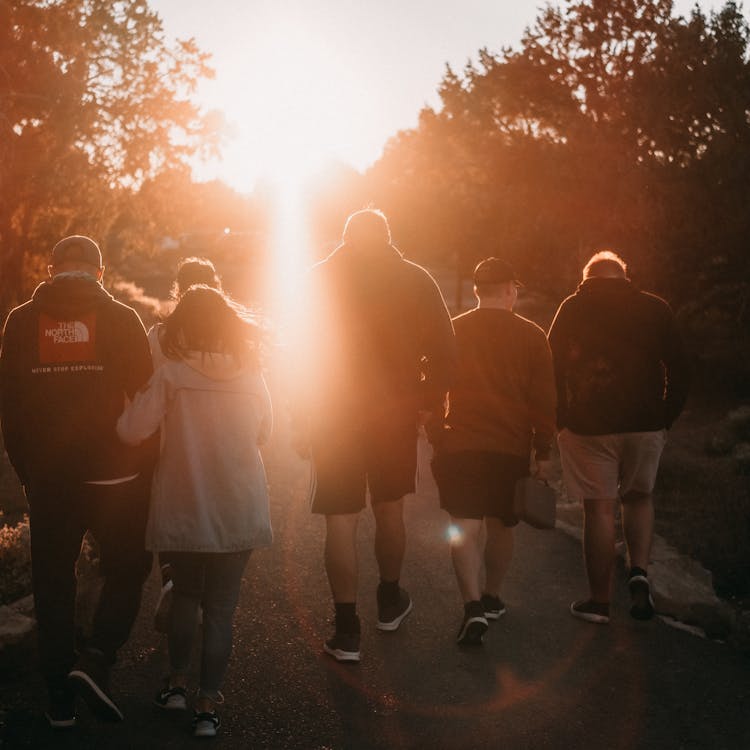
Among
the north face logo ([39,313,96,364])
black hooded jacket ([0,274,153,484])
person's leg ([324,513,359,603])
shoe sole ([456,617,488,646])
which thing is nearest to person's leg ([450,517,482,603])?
shoe sole ([456,617,488,646])

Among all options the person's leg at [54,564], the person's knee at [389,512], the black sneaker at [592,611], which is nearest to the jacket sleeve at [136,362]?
the person's leg at [54,564]

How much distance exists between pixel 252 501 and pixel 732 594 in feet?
11.5

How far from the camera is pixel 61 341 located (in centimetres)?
410

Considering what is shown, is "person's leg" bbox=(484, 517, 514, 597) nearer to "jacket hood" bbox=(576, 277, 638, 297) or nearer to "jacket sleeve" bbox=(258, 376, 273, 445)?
"jacket hood" bbox=(576, 277, 638, 297)

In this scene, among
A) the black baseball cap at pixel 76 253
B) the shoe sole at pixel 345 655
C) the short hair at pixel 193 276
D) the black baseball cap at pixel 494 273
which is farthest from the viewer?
the black baseball cap at pixel 494 273

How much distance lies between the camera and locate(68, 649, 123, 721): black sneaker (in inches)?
154

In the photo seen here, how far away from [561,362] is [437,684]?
2.15 meters

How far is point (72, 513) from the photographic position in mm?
4102

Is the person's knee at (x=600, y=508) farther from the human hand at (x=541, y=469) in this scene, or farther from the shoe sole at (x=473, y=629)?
the shoe sole at (x=473, y=629)

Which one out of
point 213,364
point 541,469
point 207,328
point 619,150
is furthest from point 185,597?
point 619,150

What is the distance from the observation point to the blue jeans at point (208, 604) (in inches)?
157

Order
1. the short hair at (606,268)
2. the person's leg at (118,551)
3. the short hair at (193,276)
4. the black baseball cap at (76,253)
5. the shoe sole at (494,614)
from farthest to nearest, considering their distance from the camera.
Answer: the short hair at (606,268) → the shoe sole at (494,614) → the short hair at (193,276) → the black baseball cap at (76,253) → the person's leg at (118,551)

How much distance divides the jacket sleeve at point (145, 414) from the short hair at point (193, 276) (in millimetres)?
525

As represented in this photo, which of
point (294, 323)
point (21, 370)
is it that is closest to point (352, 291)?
point (294, 323)
